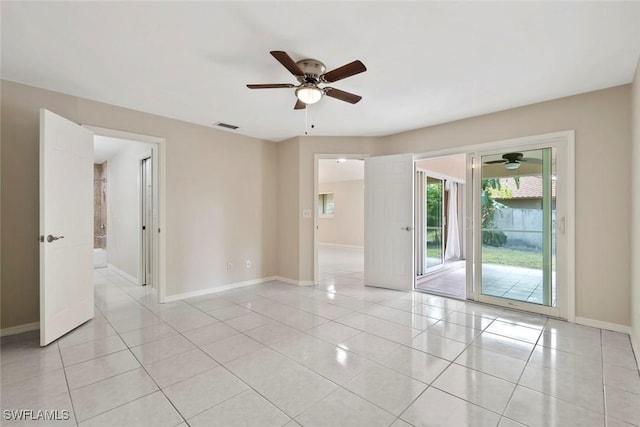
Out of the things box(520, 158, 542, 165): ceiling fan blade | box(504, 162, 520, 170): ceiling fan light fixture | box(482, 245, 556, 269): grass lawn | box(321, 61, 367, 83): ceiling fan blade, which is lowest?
box(482, 245, 556, 269): grass lawn

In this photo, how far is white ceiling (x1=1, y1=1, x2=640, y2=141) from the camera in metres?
1.91

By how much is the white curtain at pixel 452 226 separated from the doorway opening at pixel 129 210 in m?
6.35

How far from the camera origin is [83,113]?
3.30 m

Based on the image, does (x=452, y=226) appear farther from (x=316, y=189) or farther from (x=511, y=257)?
(x=316, y=189)

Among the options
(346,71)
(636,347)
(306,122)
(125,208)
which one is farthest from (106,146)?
(636,347)

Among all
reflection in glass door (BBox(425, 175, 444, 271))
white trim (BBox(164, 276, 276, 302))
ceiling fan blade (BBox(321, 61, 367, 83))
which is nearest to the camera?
ceiling fan blade (BBox(321, 61, 367, 83))

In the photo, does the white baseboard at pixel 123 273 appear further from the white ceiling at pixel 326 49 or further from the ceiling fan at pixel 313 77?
the ceiling fan at pixel 313 77

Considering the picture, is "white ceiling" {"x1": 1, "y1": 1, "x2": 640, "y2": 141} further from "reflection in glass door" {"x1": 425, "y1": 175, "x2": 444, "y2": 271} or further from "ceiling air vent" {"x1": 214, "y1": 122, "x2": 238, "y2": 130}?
"reflection in glass door" {"x1": 425, "y1": 175, "x2": 444, "y2": 271}

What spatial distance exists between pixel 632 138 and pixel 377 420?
3.62 metres

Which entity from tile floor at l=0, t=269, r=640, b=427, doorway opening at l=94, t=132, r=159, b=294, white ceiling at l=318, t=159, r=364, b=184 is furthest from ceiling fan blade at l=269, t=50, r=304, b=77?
white ceiling at l=318, t=159, r=364, b=184

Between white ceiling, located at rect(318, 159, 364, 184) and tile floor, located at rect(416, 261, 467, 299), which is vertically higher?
white ceiling, located at rect(318, 159, 364, 184)

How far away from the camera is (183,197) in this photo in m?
4.14

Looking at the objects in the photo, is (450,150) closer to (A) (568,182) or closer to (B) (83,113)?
(A) (568,182)

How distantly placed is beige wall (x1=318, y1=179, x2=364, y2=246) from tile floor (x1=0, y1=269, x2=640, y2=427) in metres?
6.92
